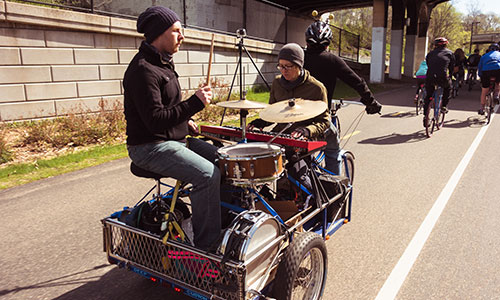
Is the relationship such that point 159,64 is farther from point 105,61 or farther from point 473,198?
point 105,61

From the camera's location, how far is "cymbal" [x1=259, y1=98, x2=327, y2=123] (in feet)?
10.6

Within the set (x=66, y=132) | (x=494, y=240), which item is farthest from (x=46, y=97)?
(x=494, y=240)

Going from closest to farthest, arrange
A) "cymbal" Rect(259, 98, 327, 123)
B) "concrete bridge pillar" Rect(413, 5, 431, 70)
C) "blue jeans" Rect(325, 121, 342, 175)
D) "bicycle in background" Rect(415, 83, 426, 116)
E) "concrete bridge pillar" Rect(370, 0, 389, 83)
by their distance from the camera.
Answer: "cymbal" Rect(259, 98, 327, 123), "blue jeans" Rect(325, 121, 342, 175), "bicycle in background" Rect(415, 83, 426, 116), "concrete bridge pillar" Rect(370, 0, 389, 83), "concrete bridge pillar" Rect(413, 5, 431, 70)

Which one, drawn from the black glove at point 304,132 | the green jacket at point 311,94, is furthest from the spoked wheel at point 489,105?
the black glove at point 304,132

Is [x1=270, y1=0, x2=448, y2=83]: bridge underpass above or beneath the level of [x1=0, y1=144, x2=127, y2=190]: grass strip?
above

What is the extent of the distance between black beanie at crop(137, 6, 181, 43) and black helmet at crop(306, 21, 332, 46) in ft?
7.56

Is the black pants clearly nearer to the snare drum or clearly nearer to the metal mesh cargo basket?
the snare drum

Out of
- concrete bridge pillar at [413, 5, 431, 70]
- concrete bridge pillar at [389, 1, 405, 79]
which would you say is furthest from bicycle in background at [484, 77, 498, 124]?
concrete bridge pillar at [413, 5, 431, 70]

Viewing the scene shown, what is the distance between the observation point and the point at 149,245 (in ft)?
9.64

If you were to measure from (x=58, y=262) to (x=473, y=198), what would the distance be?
551 cm

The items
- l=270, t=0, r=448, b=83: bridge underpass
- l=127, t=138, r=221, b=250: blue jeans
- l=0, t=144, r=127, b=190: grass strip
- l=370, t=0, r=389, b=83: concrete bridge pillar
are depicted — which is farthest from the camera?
l=270, t=0, r=448, b=83: bridge underpass

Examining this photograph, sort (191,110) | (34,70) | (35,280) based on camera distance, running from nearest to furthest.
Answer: (191,110)
(35,280)
(34,70)

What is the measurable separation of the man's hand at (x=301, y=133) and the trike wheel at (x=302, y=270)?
3.29 ft

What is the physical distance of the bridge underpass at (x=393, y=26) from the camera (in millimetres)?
27188
